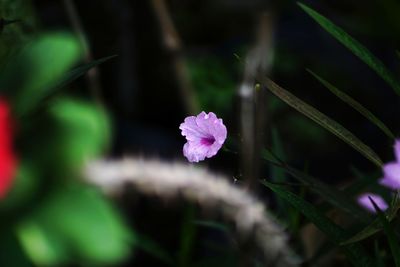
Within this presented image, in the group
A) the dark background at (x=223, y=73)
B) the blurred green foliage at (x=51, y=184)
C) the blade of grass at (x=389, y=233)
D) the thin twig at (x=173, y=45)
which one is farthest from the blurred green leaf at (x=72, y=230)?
the dark background at (x=223, y=73)

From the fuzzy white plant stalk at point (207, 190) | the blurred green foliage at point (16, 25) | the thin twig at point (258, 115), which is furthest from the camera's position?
the blurred green foliage at point (16, 25)

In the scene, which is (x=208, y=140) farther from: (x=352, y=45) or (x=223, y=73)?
(x=223, y=73)

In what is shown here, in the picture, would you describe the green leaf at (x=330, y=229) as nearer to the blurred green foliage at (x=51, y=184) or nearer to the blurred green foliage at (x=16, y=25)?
the blurred green foliage at (x=51, y=184)

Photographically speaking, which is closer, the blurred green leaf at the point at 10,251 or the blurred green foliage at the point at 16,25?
the blurred green leaf at the point at 10,251

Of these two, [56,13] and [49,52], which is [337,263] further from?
[56,13]

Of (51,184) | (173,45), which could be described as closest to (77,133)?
(51,184)

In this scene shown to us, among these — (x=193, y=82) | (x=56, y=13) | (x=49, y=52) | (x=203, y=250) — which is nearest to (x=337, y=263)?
(x=203, y=250)
